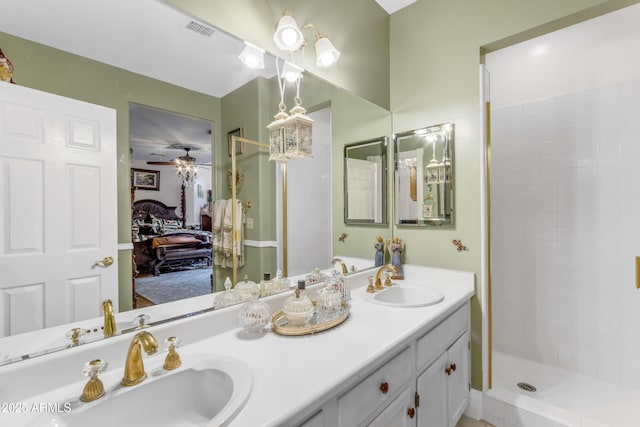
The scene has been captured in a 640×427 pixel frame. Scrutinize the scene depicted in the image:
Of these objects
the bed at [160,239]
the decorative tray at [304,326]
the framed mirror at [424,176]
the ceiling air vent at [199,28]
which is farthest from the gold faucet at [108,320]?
the framed mirror at [424,176]

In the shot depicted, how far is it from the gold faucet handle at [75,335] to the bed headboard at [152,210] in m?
0.35

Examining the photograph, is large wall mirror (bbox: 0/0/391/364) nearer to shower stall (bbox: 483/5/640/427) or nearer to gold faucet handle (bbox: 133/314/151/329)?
gold faucet handle (bbox: 133/314/151/329)

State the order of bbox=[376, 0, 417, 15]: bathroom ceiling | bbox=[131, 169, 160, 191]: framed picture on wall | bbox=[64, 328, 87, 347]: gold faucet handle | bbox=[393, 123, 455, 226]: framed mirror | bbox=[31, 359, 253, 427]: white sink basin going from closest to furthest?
bbox=[31, 359, 253, 427]: white sink basin → bbox=[64, 328, 87, 347]: gold faucet handle → bbox=[131, 169, 160, 191]: framed picture on wall → bbox=[393, 123, 455, 226]: framed mirror → bbox=[376, 0, 417, 15]: bathroom ceiling

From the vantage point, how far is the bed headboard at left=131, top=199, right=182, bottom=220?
2.99 feet

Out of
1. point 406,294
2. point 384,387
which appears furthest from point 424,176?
point 384,387

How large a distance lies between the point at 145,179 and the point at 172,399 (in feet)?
2.16

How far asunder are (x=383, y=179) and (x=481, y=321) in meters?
1.11

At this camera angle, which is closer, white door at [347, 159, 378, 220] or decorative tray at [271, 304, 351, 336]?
decorative tray at [271, 304, 351, 336]

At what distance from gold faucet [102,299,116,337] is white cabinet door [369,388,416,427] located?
2.82ft

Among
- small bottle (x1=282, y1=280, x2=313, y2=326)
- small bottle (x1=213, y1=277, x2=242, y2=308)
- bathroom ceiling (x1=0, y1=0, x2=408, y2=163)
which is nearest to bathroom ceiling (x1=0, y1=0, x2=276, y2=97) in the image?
bathroom ceiling (x1=0, y1=0, x2=408, y2=163)

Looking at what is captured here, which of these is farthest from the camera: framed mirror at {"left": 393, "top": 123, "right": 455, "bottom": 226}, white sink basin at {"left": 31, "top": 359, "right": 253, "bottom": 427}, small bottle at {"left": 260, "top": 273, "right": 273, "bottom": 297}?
framed mirror at {"left": 393, "top": 123, "right": 455, "bottom": 226}

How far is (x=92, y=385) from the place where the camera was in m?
0.68

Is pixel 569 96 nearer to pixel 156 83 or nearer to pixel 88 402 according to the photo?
pixel 156 83

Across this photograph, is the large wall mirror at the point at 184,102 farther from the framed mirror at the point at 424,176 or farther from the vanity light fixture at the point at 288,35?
the framed mirror at the point at 424,176
